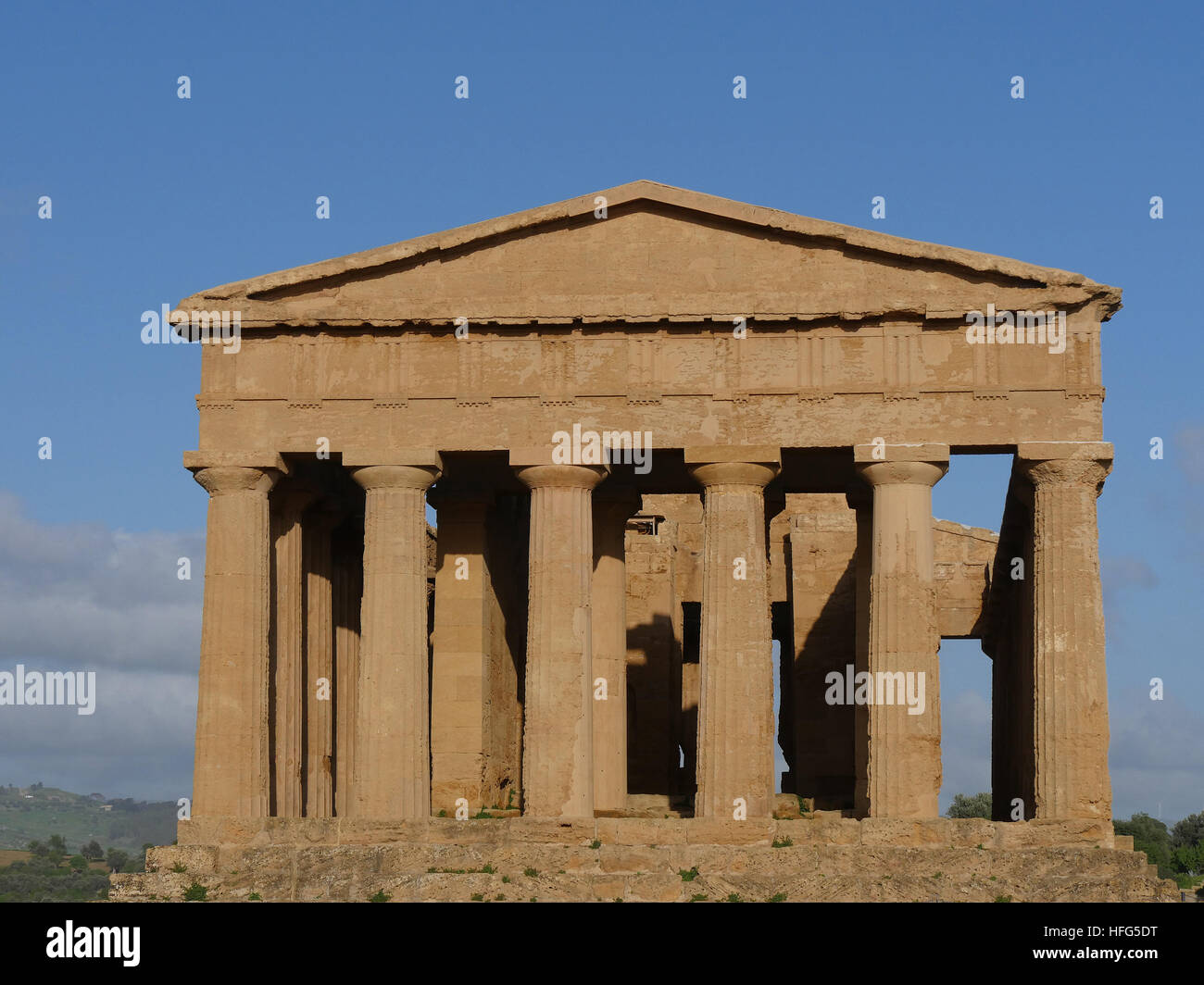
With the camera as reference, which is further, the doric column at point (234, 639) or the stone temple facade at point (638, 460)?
the doric column at point (234, 639)

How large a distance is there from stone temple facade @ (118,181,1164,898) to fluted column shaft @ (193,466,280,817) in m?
0.06

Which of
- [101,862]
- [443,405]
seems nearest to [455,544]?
[443,405]

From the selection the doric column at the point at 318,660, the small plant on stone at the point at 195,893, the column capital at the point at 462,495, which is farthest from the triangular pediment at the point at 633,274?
the small plant on stone at the point at 195,893

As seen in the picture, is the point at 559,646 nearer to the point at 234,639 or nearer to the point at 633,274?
the point at 234,639

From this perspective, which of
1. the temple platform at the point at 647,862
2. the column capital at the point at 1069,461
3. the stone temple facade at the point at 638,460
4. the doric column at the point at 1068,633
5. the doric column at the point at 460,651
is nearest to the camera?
the temple platform at the point at 647,862

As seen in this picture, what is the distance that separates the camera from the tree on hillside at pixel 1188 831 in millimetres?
99588

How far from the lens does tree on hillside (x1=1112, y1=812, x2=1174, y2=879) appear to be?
89.5 metres

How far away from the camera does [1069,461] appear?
42438mm

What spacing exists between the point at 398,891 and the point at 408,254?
13332 mm

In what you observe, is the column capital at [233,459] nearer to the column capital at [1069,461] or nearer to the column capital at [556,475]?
the column capital at [556,475]

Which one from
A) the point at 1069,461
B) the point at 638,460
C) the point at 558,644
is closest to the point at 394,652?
the point at 558,644

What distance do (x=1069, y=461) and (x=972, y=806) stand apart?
73.2m

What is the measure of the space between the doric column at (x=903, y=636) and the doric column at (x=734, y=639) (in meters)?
2.12

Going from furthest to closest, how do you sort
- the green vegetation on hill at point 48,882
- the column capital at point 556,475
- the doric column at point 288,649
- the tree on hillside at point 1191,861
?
the tree on hillside at point 1191,861 < the green vegetation on hill at point 48,882 < the doric column at point 288,649 < the column capital at point 556,475
